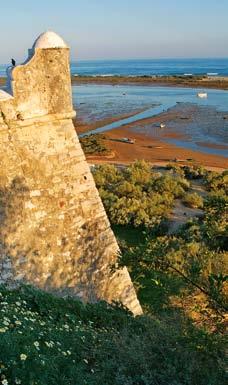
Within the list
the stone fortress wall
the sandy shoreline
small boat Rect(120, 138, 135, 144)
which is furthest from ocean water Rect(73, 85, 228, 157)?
the stone fortress wall

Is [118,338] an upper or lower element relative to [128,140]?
upper

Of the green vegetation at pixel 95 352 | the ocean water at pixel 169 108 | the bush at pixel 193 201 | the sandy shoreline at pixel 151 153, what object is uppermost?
the green vegetation at pixel 95 352

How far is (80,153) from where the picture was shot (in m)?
9.02

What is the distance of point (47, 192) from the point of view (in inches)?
333

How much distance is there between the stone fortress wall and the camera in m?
7.98

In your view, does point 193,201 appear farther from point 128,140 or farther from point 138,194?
point 128,140

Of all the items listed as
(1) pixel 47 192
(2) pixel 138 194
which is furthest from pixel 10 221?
(2) pixel 138 194

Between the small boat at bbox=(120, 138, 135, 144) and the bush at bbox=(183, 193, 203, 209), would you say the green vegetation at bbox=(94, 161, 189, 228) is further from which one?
the small boat at bbox=(120, 138, 135, 144)

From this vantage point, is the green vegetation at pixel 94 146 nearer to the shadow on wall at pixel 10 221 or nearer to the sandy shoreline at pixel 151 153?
the sandy shoreline at pixel 151 153

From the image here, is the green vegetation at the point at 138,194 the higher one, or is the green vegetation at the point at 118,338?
the green vegetation at the point at 118,338

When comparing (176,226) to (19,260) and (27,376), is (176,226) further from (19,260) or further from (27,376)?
(27,376)

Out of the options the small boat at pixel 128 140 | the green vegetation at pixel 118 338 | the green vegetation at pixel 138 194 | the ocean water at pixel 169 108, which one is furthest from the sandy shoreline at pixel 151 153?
the green vegetation at pixel 118 338

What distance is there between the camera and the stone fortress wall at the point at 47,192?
798 cm

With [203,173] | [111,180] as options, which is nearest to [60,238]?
[111,180]
